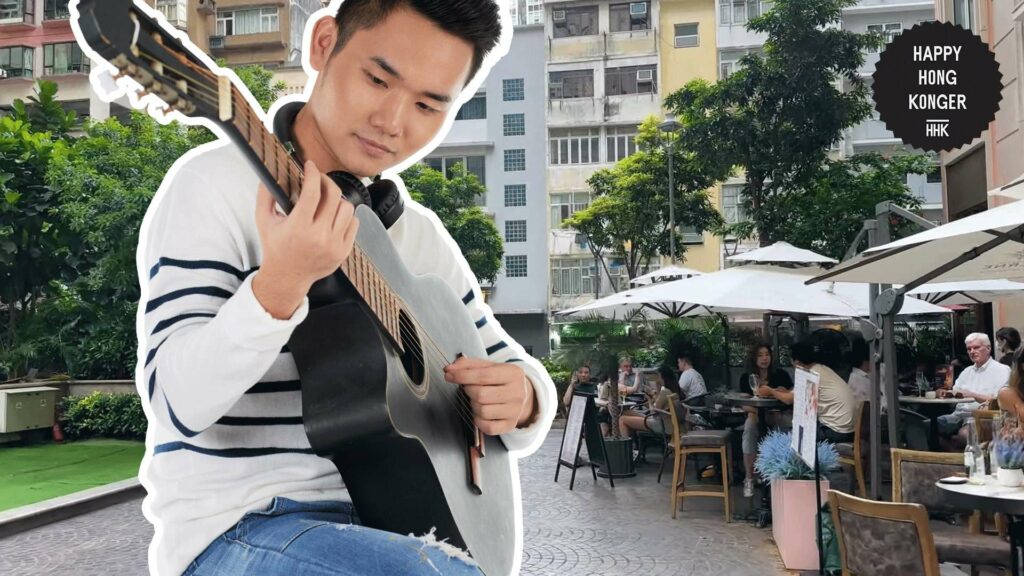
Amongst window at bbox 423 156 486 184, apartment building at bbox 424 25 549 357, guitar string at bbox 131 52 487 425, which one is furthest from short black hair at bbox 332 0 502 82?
window at bbox 423 156 486 184

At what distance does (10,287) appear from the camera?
1580 centimetres

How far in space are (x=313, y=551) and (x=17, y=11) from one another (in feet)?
135

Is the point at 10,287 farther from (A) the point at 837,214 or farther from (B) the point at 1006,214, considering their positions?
(A) the point at 837,214

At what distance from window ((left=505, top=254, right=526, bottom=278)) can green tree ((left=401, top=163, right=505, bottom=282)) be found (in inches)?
176

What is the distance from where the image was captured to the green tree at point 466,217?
36.5 metres

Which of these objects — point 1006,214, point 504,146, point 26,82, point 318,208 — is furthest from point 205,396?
point 504,146

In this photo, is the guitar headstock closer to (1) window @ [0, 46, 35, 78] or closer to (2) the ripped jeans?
(2) the ripped jeans

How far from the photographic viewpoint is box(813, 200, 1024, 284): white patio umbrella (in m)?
4.95

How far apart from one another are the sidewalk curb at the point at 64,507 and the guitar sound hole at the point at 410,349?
7.69 meters

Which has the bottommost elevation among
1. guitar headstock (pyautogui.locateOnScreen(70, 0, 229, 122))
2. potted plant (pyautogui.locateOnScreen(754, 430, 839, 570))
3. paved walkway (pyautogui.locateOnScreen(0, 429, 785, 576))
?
paved walkway (pyautogui.locateOnScreen(0, 429, 785, 576))

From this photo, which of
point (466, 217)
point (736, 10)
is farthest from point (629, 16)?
point (466, 217)

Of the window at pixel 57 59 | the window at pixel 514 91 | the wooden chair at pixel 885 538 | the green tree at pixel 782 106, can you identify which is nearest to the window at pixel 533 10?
the window at pixel 514 91

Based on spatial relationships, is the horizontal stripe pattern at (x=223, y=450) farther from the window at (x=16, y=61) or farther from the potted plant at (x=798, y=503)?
the window at (x=16, y=61)

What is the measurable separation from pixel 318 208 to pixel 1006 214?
4592 millimetres
